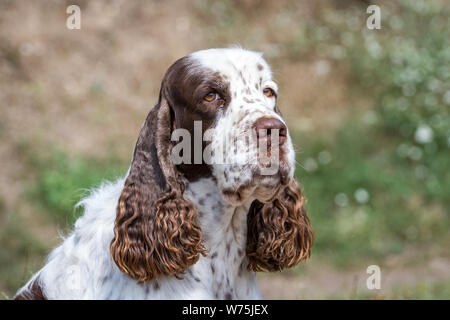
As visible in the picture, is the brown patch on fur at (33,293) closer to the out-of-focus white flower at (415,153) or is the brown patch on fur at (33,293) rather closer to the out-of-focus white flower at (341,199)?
the out-of-focus white flower at (341,199)

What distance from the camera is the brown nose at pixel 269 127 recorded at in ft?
10.3

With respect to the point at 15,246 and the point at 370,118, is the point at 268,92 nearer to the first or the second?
the point at 15,246

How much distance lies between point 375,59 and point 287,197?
6678 millimetres

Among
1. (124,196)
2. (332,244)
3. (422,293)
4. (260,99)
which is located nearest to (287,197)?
(260,99)

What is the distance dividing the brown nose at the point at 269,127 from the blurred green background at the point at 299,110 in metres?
4.20

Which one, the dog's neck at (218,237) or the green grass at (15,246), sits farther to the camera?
the green grass at (15,246)

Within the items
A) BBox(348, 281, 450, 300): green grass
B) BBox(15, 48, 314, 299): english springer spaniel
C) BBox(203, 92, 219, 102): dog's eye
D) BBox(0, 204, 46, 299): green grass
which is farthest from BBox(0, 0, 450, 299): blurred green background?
BBox(203, 92, 219, 102): dog's eye

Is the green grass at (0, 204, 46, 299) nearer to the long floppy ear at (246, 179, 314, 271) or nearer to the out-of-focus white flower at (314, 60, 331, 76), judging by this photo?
the long floppy ear at (246, 179, 314, 271)

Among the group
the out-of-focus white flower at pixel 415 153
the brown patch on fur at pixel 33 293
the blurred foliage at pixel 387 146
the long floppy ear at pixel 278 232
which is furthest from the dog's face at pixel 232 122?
the out-of-focus white flower at pixel 415 153

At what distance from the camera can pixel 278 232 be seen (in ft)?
12.4

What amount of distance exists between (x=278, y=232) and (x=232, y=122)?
32.3 inches

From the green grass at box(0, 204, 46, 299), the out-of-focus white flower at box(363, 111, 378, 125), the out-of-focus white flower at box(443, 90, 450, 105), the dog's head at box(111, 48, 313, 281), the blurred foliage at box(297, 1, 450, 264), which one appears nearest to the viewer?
the dog's head at box(111, 48, 313, 281)

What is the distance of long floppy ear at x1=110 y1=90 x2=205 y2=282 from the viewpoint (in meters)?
3.41

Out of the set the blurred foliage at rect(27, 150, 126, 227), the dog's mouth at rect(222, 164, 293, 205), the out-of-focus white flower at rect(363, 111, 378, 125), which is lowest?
the dog's mouth at rect(222, 164, 293, 205)
